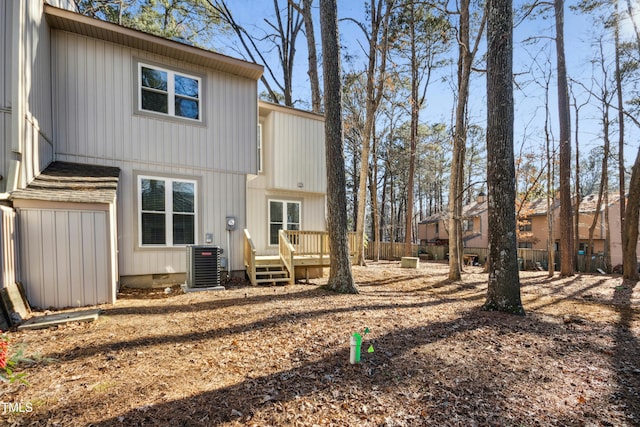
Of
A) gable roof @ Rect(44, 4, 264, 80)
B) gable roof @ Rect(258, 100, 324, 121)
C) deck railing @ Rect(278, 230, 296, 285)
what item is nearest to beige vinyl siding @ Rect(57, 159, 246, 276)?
deck railing @ Rect(278, 230, 296, 285)

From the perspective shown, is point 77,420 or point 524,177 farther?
point 524,177

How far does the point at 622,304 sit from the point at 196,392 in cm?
839

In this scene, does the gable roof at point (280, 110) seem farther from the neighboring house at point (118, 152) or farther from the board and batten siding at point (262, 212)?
the board and batten siding at point (262, 212)

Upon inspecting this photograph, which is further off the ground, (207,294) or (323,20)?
(323,20)

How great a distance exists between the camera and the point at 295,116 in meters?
9.66

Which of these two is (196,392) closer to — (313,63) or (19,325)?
(19,325)

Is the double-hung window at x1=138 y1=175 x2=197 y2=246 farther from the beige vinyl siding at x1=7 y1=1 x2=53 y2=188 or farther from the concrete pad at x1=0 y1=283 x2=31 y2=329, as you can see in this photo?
the concrete pad at x1=0 y1=283 x2=31 y2=329

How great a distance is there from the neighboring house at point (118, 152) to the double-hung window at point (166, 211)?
Answer: 0.02 m

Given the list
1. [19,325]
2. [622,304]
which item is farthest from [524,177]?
[19,325]

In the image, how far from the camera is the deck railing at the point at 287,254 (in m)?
7.60

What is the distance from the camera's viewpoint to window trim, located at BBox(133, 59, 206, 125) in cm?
683

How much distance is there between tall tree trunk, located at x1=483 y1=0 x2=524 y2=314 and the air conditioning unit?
5420 mm

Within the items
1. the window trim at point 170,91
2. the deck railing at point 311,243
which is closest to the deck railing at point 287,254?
the deck railing at point 311,243

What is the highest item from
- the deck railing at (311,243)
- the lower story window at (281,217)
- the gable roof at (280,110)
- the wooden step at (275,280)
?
the gable roof at (280,110)
